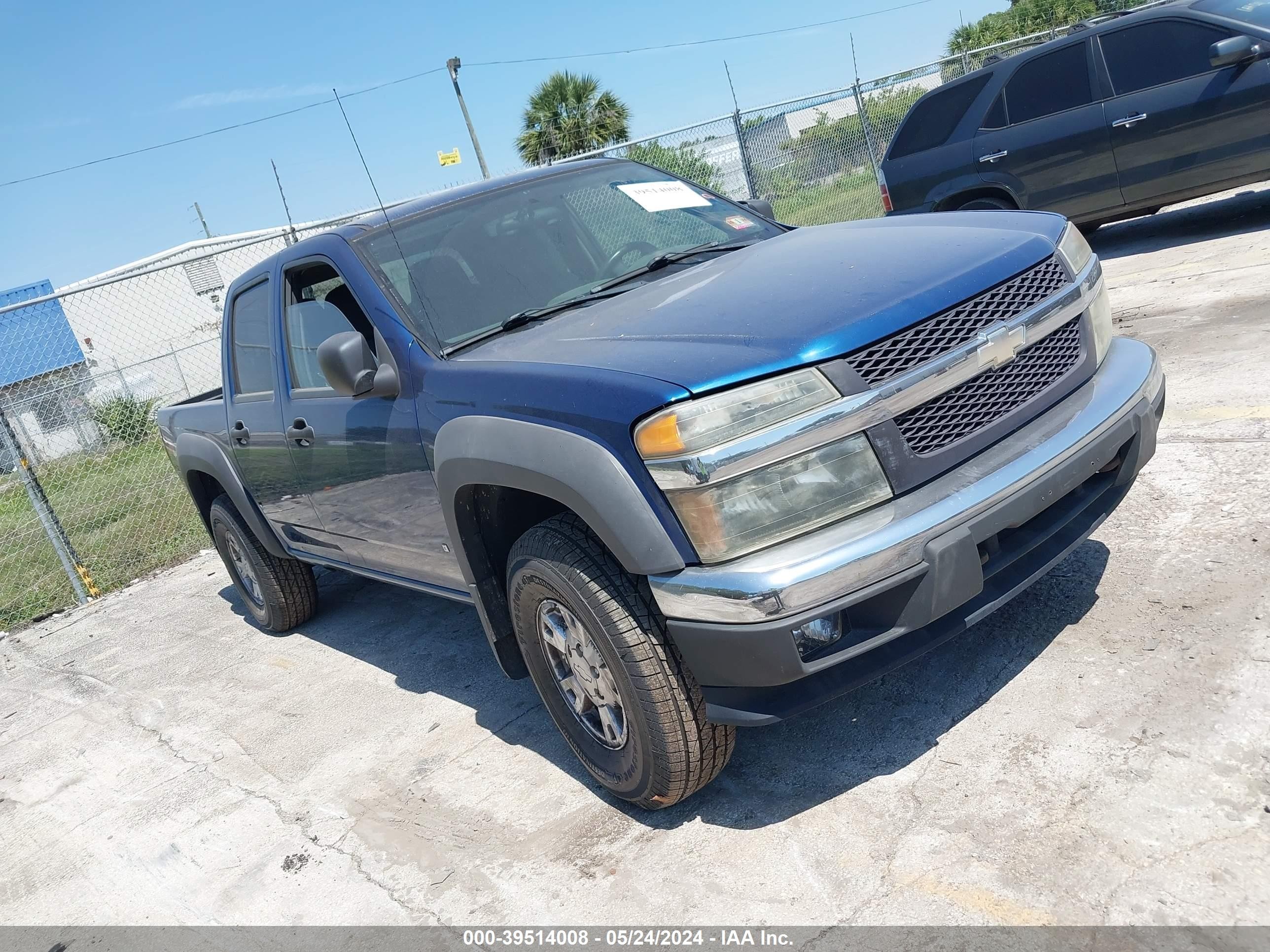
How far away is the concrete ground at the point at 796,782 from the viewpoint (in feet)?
Result: 7.90

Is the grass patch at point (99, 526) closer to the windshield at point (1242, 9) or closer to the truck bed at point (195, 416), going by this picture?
the truck bed at point (195, 416)

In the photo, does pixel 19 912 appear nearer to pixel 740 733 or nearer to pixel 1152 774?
pixel 740 733

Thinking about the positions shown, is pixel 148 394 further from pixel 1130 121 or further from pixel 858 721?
pixel 858 721

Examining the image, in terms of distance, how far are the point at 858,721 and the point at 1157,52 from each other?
22.7ft

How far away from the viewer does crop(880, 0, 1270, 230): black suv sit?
7.36 metres

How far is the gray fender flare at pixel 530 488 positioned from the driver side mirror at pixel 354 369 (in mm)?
351

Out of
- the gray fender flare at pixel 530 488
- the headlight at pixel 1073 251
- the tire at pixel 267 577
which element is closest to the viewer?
the gray fender flare at pixel 530 488

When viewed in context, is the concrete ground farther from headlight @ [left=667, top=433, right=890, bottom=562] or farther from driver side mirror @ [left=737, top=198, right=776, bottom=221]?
driver side mirror @ [left=737, top=198, right=776, bottom=221]

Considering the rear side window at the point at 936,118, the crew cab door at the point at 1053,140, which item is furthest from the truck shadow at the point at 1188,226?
the rear side window at the point at 936,118

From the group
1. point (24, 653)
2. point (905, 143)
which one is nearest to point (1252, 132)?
point (905, 143)

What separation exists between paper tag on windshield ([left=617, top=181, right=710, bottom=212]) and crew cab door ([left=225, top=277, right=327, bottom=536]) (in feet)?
5.28

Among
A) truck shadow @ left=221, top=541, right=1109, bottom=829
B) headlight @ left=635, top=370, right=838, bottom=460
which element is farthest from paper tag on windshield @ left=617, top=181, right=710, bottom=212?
truck shadow @ left=221, top=541, right=1109, bottom=829

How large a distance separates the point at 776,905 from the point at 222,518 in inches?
164

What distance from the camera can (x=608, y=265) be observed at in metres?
3.73
